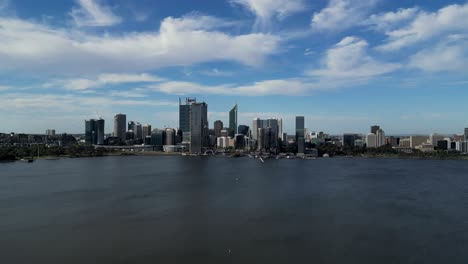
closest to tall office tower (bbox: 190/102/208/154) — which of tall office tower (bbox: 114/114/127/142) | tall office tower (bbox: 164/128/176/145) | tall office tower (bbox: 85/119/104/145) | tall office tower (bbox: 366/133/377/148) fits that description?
tall office tower (bbox: 164/128/176/145)

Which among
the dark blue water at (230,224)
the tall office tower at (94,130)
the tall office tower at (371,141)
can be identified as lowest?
the dark blue water at (230,224)

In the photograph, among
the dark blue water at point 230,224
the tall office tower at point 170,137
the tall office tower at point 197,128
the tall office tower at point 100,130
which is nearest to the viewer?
the dark blue water at point 230,224

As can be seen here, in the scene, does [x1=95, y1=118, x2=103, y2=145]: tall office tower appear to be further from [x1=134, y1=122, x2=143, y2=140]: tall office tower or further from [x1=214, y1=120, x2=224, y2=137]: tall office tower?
[x1=214, y1=120, x2=224, y2=137]: tall office tower

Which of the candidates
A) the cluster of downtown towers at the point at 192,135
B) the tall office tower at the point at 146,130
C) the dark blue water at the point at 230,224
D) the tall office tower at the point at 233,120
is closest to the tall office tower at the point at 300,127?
the cluster of downtown towers at the point at 192,135

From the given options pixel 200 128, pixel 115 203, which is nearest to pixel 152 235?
pixel 115 203

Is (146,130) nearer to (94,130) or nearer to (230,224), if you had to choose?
(94,130)

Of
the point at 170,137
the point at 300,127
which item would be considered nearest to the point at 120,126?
the point at 170,137

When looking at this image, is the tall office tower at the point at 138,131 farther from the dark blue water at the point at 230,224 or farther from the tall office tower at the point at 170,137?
the dark blue water at the point at 230,224
